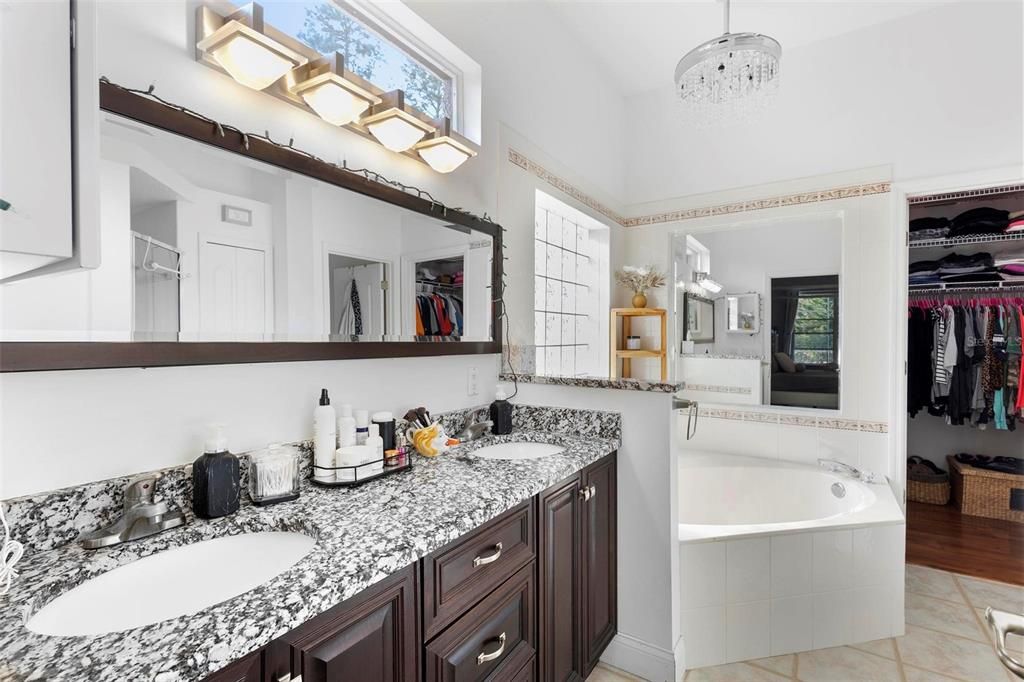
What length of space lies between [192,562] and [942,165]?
370 cm

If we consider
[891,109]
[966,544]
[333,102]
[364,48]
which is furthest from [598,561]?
[891,109]

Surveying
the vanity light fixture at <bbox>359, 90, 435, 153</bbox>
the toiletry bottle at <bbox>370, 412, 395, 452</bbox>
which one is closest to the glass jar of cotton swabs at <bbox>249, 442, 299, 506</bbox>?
the toiletry bottle at <bbox>370, 412, 395, 452</bbox>

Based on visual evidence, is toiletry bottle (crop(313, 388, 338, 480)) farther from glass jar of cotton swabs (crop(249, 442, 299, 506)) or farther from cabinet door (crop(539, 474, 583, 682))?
cabinet door (crop(539, 474, 583, 682))

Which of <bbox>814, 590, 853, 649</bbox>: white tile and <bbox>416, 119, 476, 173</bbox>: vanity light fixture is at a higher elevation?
<bbox>416, 119, 476, 173</bbox>: vanity light fixture

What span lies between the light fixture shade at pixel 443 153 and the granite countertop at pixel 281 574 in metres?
1.11

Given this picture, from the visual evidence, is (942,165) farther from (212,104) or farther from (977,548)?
(212,104)

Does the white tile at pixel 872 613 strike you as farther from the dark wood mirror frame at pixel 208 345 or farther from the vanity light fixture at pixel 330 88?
the vanity light fixture at pixel 330 88

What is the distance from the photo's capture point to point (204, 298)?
1.12m

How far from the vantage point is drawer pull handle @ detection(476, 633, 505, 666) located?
120cm

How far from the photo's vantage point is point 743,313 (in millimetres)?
3184

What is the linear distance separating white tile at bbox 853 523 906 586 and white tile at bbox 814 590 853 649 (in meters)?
0.10

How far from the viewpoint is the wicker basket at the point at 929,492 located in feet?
11.7

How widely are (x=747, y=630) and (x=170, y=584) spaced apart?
2.15 m

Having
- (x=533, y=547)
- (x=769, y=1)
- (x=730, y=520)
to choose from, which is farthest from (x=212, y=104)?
(x=730, y=520)
